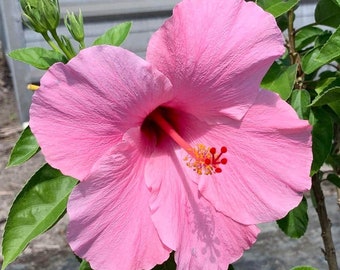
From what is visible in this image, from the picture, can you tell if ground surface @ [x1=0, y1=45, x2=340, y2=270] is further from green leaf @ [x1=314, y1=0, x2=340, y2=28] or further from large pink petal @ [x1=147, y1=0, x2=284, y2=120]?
large pink petal @ [x1=147, y1=0, x2=284, y2=120]

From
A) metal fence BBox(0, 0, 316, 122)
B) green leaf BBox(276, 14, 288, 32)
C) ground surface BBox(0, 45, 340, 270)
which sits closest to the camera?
Answer: green leaf BBox(276, 14, 288, 32)

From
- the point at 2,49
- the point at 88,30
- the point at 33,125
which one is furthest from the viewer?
the point at 2,49

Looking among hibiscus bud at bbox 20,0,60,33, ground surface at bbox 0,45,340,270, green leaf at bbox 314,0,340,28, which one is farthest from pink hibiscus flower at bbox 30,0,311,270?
ground surface at bbox 0,45,340,270

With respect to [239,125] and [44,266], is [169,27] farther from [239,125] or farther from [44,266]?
[44,266]

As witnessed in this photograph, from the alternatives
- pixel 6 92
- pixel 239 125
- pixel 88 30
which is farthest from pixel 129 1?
pixel 239 125

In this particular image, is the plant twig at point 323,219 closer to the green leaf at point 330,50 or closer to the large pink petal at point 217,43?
the green leaf at point 330,50

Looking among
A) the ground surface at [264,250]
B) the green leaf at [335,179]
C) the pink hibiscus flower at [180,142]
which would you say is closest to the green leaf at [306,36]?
the green leaf at [335,179]
